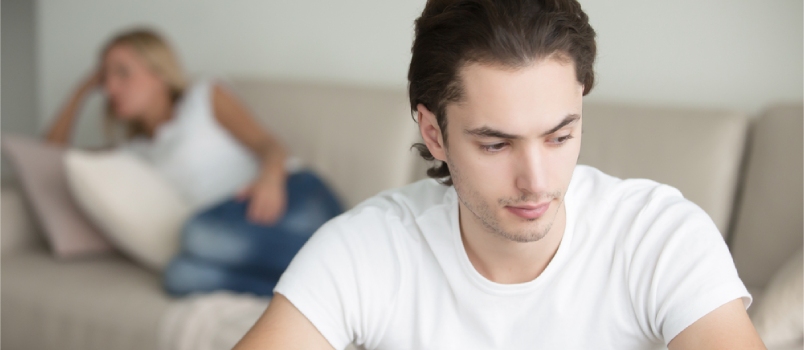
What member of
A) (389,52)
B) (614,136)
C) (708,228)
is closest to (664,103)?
(614,136)

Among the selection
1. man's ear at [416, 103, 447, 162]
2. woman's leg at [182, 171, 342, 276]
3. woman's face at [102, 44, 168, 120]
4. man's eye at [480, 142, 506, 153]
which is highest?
man's eye at [480, 142, 506, 153]

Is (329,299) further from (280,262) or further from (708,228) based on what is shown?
(280,262)

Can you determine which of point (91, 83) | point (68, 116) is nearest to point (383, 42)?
point (91, 83)

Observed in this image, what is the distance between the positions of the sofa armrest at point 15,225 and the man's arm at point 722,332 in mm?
2237

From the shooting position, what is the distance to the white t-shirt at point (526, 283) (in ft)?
3.58

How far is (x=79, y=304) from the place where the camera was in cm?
218

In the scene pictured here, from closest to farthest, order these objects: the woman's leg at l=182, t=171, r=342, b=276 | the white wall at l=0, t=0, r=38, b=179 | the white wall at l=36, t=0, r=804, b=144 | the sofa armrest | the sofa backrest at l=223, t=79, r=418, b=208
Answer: the white wall at l=36, t=0, r=804, b=144
the woman's leg at l=182, t=171, r=342, b=276
the sofa backrest at l=223, t=79, r=418, b=208
the sofa armrest
the white wall at l=0, t=0, r=38, b=179

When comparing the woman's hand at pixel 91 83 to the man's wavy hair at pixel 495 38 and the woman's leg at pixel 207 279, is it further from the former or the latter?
the man's wavy hair at pixel 495 38

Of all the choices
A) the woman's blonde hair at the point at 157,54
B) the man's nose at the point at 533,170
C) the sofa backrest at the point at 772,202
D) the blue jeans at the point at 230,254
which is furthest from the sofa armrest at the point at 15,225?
the sofa backrest at the point at 772,202

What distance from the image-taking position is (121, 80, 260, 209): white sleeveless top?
7.93 ft

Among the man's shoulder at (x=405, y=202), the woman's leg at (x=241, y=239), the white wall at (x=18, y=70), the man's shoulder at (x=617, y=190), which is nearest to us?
the man's shoulder at (x=617, y=190)

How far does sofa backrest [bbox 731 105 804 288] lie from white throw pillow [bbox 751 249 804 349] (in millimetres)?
264

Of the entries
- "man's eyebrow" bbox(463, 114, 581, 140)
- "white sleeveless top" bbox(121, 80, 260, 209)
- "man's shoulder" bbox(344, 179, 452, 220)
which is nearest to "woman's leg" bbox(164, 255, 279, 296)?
"white sleeveless top" bbox(121, 80, 260, 209)

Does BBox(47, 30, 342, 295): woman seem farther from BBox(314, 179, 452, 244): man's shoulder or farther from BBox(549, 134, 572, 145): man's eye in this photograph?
BBox(549, 134, 572, 145): man's eye
